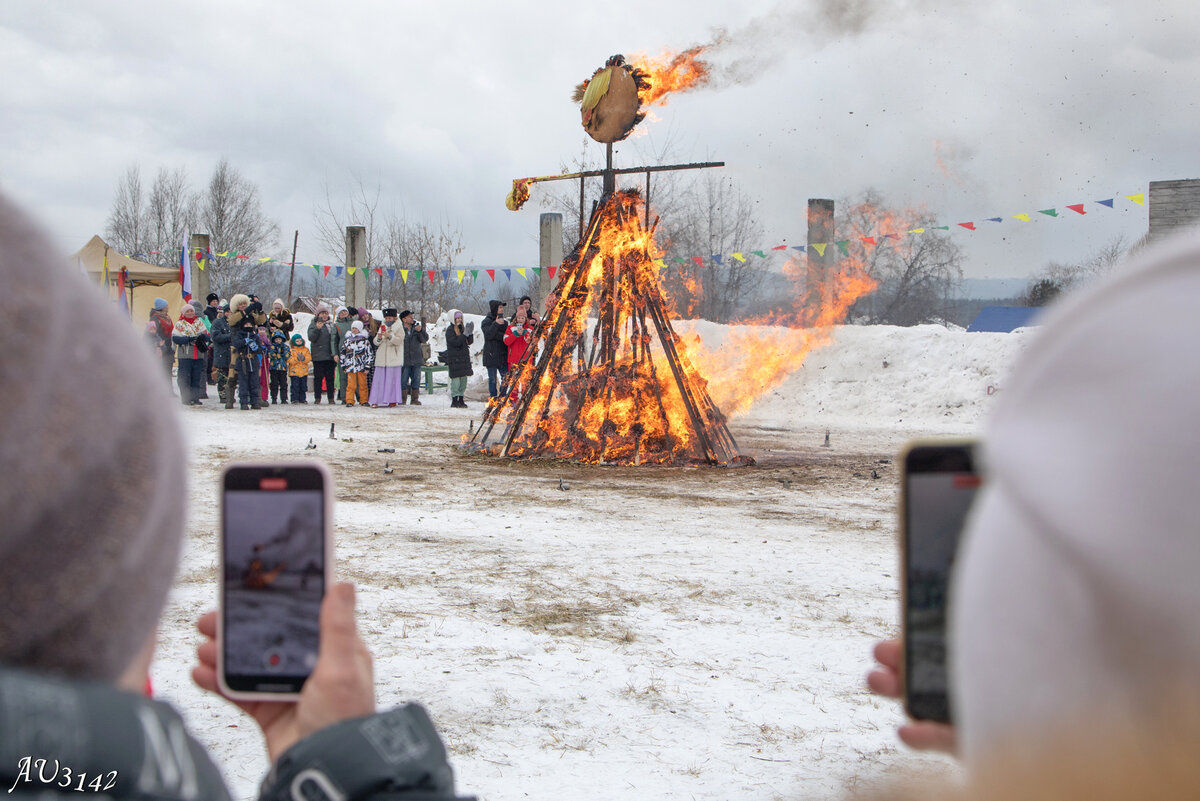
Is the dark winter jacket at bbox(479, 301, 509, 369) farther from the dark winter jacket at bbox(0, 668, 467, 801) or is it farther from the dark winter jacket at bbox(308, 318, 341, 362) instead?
the dark winter jacket at bbox(0, 668, 467, 801)

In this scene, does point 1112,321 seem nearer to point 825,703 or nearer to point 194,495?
point 825,703

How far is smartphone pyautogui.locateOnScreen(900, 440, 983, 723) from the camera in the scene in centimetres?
103

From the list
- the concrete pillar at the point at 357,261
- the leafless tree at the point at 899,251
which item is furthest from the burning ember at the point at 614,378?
the concrete pillar at the point at 357,261

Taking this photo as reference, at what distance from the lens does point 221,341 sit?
14.9 m

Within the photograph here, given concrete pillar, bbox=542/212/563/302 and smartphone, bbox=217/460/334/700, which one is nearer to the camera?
smartphone, bbox=217/460/334/700

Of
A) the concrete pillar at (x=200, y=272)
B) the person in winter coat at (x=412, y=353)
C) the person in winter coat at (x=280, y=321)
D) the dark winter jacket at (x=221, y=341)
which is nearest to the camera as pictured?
the dark winter jacket at (x=221, y=341)

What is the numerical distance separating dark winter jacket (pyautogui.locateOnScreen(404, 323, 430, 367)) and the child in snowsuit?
2172 millimetres

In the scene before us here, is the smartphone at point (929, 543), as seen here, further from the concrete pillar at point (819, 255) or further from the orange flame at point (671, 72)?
the concrete pillar at point (819, 255)

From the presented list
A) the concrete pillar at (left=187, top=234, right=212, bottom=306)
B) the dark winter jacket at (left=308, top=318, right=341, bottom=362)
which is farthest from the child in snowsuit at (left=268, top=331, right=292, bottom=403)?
the concrete pillar at (left=187, top=234, right=212, bottom=306)

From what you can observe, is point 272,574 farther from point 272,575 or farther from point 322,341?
point 322,341

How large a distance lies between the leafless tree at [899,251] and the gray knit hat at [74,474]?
14.5m

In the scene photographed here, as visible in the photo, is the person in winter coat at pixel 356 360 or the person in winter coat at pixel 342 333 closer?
the person in winter coat at pixel 356 360

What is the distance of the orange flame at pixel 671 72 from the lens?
31.5ft

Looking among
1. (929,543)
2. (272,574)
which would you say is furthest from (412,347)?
(929,543)
